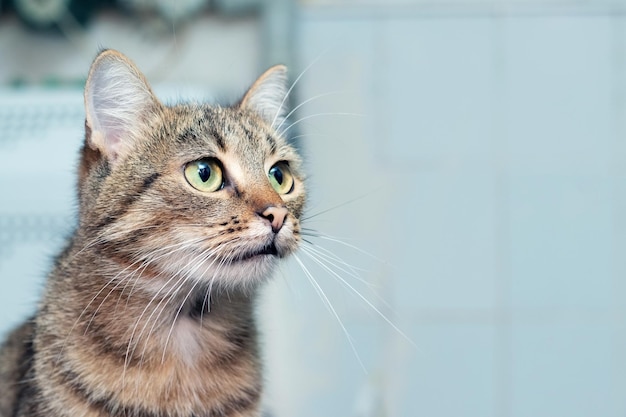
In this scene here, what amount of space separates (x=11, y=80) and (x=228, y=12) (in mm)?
456

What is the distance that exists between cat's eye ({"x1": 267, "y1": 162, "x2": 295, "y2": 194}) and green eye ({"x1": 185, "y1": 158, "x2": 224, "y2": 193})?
0.26 feet

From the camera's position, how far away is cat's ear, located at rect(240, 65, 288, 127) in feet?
2.87

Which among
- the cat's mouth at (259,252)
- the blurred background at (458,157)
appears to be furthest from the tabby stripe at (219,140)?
the blurred background at (458,157)

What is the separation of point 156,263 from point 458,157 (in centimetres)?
93

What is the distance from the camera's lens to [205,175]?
71 cm

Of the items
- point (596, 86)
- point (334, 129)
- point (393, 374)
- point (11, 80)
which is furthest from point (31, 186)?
point (596, 86)

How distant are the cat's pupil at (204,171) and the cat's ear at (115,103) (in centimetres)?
9

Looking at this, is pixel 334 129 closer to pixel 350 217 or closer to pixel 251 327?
pixel 350 217

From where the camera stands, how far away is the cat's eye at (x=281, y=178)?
2.60ft

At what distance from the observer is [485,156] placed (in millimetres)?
1479

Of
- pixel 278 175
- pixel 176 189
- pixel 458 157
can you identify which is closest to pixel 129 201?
pixel 176 189

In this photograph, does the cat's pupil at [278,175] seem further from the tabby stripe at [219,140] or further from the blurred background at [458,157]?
the blurred background at [458,157]

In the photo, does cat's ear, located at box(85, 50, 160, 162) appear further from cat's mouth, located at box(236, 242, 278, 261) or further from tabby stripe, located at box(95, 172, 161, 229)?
cat's mouth, located at box(236, 242, 278, 261)

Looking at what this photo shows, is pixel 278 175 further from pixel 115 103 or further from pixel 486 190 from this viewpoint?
pixel 486 190
